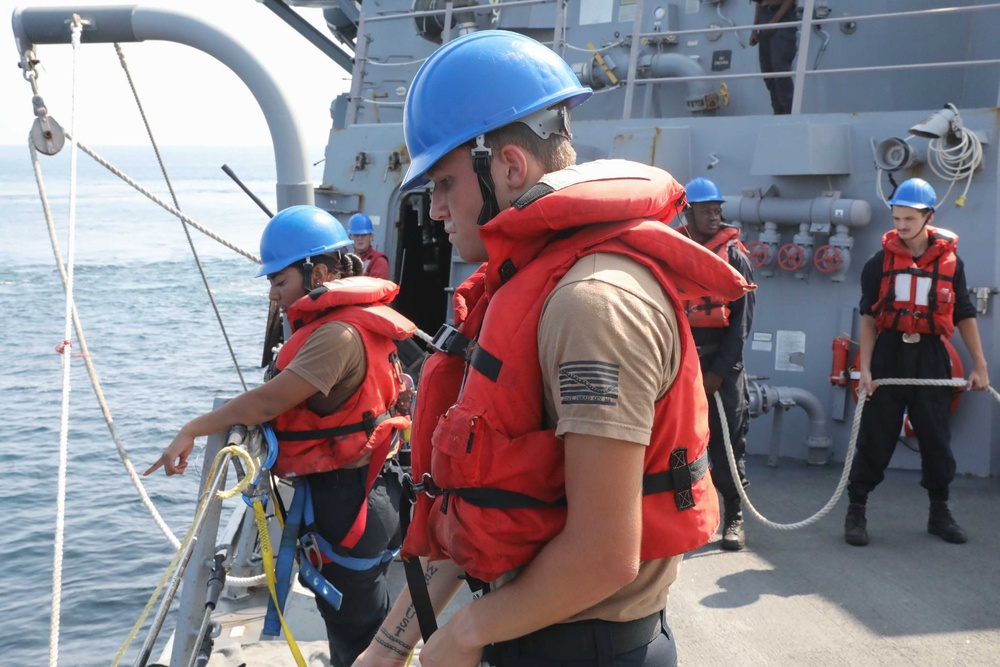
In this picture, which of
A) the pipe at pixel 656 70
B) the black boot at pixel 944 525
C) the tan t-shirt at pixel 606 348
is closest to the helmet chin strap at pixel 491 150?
the tan t-shirt at pixel 606 348

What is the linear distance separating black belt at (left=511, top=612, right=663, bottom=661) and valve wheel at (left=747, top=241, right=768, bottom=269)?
18.5 ft

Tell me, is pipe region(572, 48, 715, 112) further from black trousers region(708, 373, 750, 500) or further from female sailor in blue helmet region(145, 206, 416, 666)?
female sailor in blue helmet region(145, 206, 416, 666)

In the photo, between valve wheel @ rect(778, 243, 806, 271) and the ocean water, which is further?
the ocean water

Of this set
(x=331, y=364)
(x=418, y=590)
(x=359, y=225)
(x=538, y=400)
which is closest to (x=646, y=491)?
(x=538, y=400)

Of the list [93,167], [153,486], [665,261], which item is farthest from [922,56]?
[93,167]

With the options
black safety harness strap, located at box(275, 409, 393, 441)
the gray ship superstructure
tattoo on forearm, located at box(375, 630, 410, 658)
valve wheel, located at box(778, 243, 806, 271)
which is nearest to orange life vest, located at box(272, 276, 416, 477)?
black safety harness strap, located at box(275, 409, 393, 441)

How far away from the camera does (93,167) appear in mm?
147375

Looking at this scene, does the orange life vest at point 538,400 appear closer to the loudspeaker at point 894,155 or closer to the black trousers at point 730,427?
the black trousers at point 730,427

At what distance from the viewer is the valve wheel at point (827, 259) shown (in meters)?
6.68

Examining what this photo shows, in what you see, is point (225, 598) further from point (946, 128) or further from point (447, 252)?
point (447, 252)

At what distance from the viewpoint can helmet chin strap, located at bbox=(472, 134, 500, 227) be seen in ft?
5.32

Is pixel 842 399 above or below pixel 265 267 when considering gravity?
below

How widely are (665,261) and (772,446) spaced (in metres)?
5.69

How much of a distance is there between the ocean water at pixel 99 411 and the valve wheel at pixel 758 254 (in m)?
4.13
